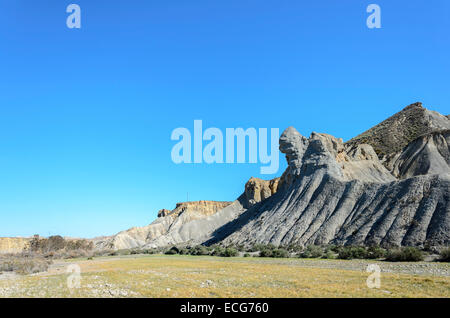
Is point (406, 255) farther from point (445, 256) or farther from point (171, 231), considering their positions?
point (171, 231)

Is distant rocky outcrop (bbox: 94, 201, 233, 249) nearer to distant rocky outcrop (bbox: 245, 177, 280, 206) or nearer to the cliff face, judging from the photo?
distant rocky outcrop (bbox: 245, 177, 280, 206)

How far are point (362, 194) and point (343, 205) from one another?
3.28 m

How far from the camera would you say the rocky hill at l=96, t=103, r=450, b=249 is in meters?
34.9

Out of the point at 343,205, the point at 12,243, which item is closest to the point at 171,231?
the point at 12,243

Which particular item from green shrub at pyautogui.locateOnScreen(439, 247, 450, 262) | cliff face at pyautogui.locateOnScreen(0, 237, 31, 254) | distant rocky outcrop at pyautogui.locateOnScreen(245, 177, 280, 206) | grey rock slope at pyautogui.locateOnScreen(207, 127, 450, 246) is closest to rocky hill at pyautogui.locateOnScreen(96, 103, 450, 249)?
grey rock slope at pyautogui.locateOnScreen(207, 127, 450, 246)

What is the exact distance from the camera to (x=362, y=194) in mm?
46406

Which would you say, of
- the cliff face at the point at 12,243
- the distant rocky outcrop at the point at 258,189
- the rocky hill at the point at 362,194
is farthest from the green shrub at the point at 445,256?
the cliff face at the point at 12,243

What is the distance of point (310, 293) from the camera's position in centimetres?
1288

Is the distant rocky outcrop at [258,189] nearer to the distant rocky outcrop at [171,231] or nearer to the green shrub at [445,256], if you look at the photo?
the distant rocky outcrop at [171,231]

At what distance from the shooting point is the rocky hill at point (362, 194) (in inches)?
1375

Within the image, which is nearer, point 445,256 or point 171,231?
point 445,256
